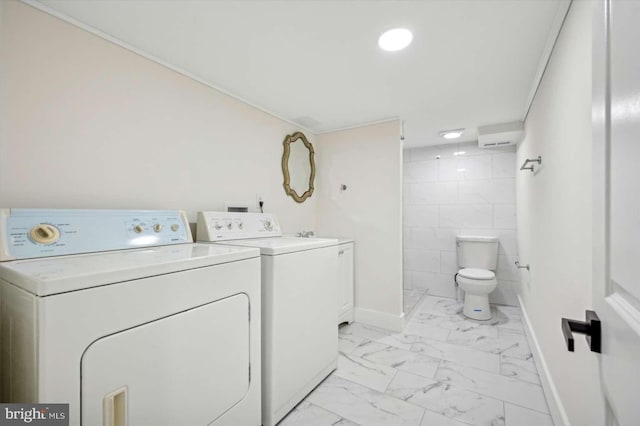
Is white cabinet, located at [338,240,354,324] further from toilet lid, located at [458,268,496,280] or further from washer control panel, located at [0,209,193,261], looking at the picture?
washer control panel, located at [0,209,193,261]

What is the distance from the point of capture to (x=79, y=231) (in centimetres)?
119

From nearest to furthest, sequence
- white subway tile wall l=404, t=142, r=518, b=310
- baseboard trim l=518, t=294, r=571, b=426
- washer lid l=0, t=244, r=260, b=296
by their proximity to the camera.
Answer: washer lid l=0, t=244, r=260, b=296 → baseboard trim l=518, t=294, r=571, b=426 → white subway tile wall l=404, t=142, r=518, b=310

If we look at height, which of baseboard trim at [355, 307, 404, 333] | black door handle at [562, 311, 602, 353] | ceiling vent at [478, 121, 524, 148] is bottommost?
baseboard trim at [355, 307, 404, 333]

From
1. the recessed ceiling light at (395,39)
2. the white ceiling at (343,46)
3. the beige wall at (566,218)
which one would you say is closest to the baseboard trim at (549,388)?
the beige wall at (566,218)

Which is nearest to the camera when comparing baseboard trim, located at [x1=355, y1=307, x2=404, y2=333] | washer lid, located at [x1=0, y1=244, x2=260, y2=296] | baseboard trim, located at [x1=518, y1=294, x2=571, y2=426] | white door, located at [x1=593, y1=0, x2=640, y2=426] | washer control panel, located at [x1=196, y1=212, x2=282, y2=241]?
white door, located at [x1=593, y1=0, x2=640, y2=426]

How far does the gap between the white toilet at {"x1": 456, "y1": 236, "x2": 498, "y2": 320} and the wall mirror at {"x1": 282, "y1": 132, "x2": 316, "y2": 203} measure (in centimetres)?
195

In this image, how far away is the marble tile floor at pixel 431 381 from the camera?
1.47 meters

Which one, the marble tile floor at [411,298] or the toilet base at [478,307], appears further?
the marble tile floor at [411,298]

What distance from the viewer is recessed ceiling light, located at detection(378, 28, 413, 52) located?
4.66ft

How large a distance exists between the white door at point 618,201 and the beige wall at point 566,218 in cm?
35

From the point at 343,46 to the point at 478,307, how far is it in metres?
2.80

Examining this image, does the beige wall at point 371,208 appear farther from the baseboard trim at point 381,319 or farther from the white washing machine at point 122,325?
the white washing machine at point 122,325

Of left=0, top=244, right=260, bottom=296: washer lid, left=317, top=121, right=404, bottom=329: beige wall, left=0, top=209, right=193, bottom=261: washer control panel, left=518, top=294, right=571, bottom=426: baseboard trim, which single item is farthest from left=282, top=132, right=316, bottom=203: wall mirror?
left=518, top=294, right=571, bottom=426: baseboard trim

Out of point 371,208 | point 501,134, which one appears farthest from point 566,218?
point 501,134
